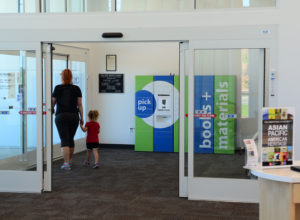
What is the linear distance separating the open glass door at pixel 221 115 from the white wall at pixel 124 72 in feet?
14.2

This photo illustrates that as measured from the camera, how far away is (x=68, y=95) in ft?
24.5

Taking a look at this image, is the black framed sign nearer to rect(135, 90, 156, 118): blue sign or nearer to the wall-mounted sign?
rect(135, 90, 156, 118): blue sign

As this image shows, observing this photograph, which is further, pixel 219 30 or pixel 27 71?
pixel 27 71

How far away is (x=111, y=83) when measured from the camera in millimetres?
10711

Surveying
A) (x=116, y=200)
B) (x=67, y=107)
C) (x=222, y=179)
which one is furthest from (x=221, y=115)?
(x=67, y=107)

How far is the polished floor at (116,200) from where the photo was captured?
17.6 feet

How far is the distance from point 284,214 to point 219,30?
2936 mm

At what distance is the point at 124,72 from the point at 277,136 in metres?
6.93

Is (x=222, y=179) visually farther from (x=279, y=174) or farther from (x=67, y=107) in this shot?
(x=67, y=107)

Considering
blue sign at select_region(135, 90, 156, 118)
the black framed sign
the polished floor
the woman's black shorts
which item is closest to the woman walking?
the woman's black shorts

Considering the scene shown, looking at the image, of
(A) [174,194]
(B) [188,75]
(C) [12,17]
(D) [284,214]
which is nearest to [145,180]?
(A) [174,194]

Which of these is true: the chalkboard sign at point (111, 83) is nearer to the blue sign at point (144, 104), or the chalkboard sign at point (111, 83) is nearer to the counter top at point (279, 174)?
the blue sign at point (144, 104)

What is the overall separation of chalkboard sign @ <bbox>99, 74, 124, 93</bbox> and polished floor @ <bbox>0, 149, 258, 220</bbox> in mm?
2846

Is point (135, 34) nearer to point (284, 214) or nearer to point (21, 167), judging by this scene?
point (21, 167)
